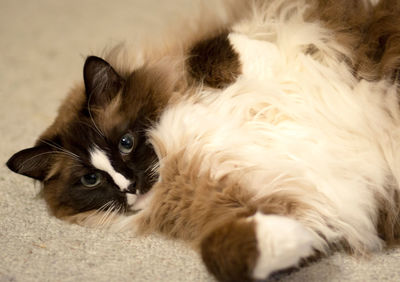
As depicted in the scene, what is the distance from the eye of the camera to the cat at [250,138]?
112 centimetres

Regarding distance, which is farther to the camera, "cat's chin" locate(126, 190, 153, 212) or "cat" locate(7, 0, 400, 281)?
"cat's chin" locate(126, 190, 153, 212)

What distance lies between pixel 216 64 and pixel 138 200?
0.43 meters

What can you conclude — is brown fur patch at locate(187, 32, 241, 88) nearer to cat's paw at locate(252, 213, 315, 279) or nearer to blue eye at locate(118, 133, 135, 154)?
blue eye at locate(118, 133, 135, 154)

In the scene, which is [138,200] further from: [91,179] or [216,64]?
[216,64]

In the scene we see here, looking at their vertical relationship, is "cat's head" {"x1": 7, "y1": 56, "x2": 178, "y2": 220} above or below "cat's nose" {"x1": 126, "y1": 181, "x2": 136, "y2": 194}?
above

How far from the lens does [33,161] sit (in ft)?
4.37

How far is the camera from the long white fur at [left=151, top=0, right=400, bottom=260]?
43.8 inches

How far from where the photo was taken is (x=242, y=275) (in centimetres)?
95

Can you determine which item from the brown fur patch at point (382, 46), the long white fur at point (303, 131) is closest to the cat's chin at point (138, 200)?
the long white fur at point (303, 131)

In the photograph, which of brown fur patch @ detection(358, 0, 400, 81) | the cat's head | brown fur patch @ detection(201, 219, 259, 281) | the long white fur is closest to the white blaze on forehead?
the cat's head

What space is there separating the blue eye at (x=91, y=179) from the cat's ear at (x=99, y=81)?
0.20 meters

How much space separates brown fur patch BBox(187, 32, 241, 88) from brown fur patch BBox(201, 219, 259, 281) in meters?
0.44

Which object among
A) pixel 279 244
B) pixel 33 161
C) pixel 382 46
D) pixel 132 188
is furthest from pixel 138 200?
pixel 382 46

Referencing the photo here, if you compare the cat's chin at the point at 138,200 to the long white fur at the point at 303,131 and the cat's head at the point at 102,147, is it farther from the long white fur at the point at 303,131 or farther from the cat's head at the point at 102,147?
the long white fur at the point at 303,131
